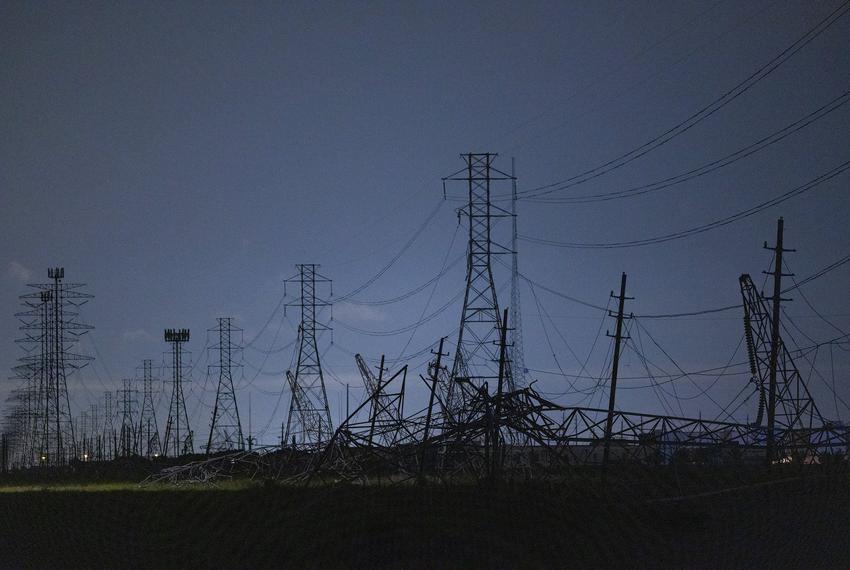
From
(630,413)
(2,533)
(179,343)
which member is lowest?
(2,533)

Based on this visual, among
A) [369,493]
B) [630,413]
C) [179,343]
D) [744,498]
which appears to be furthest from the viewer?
[179,343]

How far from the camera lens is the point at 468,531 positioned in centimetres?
2883

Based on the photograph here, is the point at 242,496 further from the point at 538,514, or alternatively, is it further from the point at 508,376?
the point at 508,376

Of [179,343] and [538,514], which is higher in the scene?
[179,343]

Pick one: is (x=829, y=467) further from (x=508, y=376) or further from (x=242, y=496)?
(x=242, y=496)

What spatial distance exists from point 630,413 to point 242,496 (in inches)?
611

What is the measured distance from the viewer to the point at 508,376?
52.0m

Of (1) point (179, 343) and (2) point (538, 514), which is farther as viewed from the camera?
(1) point (179, 343)

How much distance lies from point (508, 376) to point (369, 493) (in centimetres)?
1960

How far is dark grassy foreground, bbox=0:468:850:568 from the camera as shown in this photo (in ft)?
89.0

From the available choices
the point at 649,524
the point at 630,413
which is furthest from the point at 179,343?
the point at 649,524

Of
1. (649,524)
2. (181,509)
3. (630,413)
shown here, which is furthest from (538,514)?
(181,509)

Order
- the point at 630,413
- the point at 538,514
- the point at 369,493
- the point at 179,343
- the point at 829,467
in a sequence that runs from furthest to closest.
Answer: the point at 179,343 → the point at 829,467 → the point at 630,413 → the point at 369,493 → the point at 538,514

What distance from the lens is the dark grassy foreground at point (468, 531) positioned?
2714 centimetres
